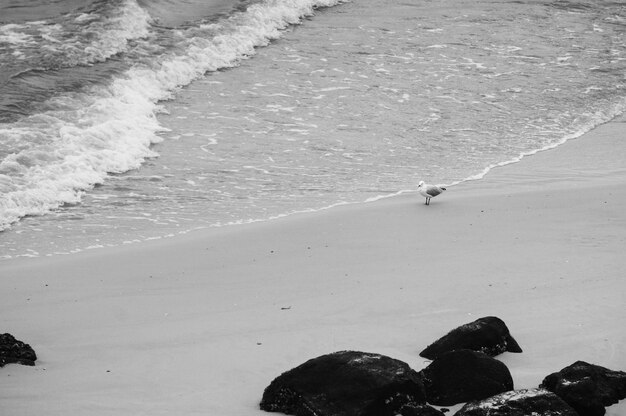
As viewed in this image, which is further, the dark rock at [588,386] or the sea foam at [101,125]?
the sea foam at [101,125]

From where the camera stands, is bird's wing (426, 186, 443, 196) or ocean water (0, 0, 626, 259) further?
ocean water (0, 0, 626, 259)

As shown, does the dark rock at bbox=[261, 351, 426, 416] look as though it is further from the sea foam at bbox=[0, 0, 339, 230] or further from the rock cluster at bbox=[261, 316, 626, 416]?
the sea foam at bbox=[0, 0, 339, 230]

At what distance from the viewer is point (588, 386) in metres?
5.14

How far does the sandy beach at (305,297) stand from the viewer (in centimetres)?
588

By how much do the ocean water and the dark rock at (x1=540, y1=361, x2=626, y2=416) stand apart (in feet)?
16.6

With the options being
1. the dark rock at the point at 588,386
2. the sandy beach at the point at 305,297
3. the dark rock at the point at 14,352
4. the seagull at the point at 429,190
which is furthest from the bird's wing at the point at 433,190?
the dark rock at the point at 14,352

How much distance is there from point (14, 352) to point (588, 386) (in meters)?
3.72

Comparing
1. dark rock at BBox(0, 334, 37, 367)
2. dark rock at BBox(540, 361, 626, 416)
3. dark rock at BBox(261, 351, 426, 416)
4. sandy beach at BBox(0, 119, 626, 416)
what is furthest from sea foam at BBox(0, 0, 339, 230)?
dark rock at BBox(540, 361, 626, 416)

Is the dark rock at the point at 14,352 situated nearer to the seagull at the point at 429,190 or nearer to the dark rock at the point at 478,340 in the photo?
the dark rock at the point at 478,340

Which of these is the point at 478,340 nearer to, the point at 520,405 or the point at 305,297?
the point at 520,405

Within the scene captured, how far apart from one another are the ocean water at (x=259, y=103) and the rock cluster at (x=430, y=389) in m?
4.37

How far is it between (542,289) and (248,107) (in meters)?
7.97

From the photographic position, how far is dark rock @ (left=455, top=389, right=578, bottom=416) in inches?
189

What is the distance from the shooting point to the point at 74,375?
19.7 feet
